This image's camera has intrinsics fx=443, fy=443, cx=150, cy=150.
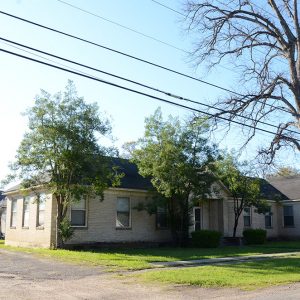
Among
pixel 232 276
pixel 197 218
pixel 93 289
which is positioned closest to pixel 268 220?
pixel 197 218

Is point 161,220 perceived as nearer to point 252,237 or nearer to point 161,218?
point 161,218

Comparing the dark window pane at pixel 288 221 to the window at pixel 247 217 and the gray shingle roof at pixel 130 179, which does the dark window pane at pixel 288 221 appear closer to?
the window at pixel 247 217

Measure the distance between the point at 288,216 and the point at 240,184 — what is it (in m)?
9.94

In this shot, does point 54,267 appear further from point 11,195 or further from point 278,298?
point 11,195

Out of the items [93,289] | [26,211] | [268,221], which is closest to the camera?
[93,289]

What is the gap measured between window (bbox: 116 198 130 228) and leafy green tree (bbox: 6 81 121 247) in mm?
4349

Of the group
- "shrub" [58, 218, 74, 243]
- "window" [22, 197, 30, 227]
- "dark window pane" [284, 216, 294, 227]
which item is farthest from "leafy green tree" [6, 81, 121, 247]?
"dark window pane" [284, 216, 294, 227]

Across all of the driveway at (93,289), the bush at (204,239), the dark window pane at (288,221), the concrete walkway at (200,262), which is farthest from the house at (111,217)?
the driveway at (93,289)

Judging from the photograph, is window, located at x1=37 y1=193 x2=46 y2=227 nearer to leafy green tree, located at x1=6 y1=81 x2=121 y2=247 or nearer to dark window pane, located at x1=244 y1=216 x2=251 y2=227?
leafy green tree, located at x1=6 y1=81 x2=121 y2=247

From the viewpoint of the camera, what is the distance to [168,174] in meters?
25.4

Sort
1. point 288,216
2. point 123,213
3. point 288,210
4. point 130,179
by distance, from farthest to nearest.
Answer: point 288,210 < point 288,216 < point 130,179 < point 123,213

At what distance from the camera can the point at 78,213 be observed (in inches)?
978

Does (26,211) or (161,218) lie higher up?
(26,211)

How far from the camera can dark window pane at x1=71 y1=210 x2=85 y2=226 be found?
968 inches
